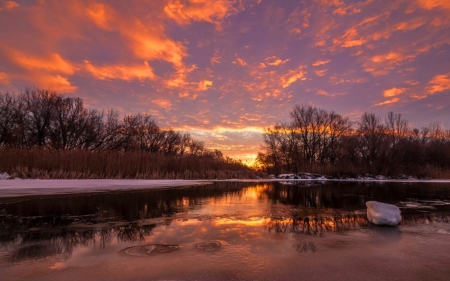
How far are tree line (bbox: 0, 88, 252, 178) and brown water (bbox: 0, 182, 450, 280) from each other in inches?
346

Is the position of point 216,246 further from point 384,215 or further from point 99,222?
point 384,215

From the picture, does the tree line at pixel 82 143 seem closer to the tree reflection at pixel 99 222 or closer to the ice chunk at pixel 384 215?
the tree reflection at pixel 99 222

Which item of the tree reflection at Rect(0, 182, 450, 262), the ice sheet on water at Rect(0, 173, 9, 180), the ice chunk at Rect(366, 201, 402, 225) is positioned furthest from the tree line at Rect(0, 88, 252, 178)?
the ice chunk at Rect(366, 201, 402, 225)

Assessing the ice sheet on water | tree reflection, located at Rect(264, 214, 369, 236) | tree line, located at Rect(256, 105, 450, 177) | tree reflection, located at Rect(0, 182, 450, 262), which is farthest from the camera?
tree line, located at Rect(256, 105, 450, 177)

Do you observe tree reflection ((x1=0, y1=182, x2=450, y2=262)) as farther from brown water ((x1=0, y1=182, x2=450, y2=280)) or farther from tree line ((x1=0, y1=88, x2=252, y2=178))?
tree line ((x1=0, y1=88, x2=252, y2=178))

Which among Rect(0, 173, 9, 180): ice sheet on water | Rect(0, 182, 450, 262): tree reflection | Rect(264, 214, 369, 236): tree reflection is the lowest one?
Rect(264, 214, 369, 236): tree reflection

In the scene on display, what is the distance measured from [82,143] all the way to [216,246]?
38.8 metres

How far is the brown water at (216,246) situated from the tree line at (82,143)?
8.79 m

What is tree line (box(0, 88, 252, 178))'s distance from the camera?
13.3 meters

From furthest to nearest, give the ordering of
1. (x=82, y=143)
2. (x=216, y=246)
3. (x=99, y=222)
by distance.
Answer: (x=82, y=143), (x=99, y=222), (x=216, y=246)

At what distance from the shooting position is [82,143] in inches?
1423

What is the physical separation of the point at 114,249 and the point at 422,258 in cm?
385

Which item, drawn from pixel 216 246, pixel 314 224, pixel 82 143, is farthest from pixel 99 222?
pixel 82 143

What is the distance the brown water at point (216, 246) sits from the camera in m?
2.54
